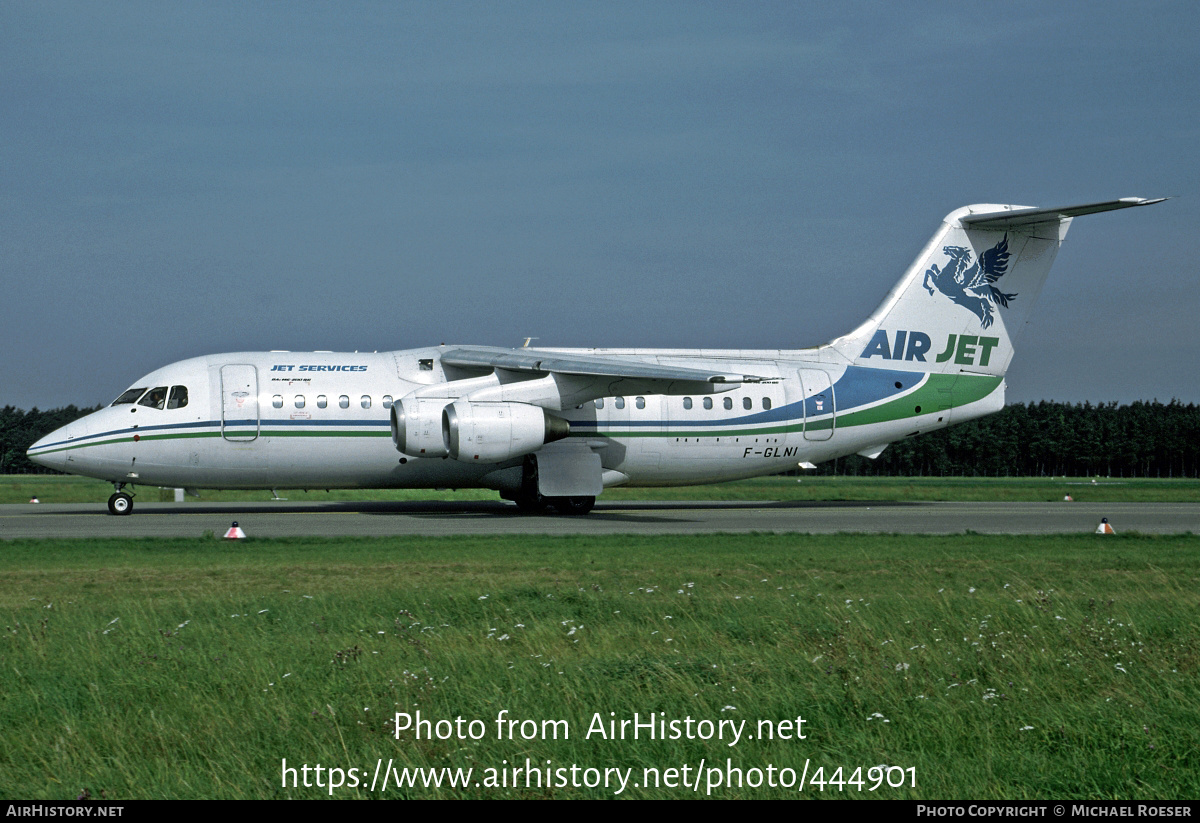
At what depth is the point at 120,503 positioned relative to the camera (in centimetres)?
2731

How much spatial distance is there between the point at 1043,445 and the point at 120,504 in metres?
110

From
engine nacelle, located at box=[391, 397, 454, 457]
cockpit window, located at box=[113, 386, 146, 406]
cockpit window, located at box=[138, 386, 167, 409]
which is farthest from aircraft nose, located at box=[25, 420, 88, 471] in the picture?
engine nacelle, located at box=[391, 397, 454, 457]

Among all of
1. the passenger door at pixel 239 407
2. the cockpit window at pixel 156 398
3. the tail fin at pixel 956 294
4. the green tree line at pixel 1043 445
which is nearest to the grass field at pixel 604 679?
the passenger door at pixel 239 407

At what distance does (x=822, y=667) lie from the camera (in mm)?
8125

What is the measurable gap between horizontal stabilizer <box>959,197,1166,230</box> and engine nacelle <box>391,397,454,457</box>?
1590 cm

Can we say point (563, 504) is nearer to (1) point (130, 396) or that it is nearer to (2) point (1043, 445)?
(1) point (130, 396)

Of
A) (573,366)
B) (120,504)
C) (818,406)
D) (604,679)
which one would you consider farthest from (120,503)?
(604,679)

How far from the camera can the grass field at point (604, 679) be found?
6.18 m

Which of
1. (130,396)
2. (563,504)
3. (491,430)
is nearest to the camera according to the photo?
(491,430)

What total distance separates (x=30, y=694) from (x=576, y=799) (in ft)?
13.6

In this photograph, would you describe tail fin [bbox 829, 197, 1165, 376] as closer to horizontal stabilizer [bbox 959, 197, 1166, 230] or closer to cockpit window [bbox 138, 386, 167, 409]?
horizontal stabilizer [bbox 959, 197, 1166, 230]

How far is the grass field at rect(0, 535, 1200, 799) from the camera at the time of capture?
6176 mm

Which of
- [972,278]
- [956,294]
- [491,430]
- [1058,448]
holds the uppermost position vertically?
[972,278]

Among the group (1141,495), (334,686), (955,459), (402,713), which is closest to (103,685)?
(334,686)
